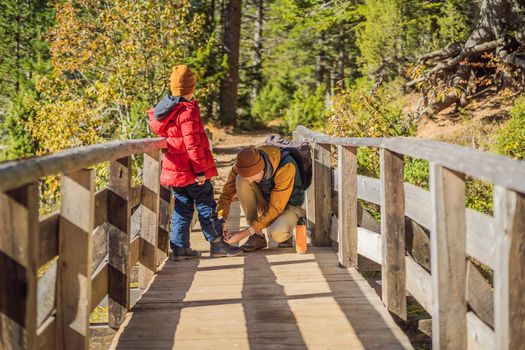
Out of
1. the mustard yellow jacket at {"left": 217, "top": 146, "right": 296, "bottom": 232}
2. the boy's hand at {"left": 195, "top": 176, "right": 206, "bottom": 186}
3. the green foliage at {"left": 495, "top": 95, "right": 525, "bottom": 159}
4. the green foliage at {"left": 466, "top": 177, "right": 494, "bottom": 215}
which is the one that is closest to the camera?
the boy's hand at {"left": 195, "top": 176, "right": 206, "bottom": 186}

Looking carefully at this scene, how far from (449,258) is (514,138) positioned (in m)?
9.82

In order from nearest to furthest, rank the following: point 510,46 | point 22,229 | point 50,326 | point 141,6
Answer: point 22,229 → point 50,326 → point 141,6 → point 510,46

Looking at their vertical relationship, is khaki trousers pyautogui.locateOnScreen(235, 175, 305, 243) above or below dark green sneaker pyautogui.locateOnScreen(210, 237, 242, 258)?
above

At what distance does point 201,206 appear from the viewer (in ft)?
19.7

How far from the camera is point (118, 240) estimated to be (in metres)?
4.28

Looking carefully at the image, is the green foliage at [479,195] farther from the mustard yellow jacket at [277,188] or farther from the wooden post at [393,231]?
the wooden post at [393,231]

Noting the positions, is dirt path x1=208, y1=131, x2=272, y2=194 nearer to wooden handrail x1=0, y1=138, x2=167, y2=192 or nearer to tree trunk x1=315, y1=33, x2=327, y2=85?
tree trunk x1=315, y1=33, x2=327, y2=85

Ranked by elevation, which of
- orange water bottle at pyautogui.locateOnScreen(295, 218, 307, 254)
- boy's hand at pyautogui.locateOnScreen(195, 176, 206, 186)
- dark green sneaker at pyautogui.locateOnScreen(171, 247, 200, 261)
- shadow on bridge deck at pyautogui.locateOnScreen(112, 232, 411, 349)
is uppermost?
boy's hand at pyautogui.locateOnScreen(195, 176, 206, 186)

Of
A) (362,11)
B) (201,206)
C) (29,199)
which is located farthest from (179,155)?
(362,11)

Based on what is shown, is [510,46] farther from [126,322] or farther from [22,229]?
[22,229]

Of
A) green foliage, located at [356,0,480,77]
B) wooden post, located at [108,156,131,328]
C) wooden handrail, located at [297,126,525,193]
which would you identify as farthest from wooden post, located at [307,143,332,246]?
green foliage, located at [356,0,480,77]

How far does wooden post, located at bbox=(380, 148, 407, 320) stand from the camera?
4277 mm

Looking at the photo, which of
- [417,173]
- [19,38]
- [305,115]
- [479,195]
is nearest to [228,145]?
[305,115]

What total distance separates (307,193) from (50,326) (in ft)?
14.5
